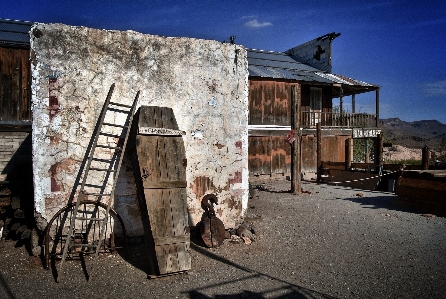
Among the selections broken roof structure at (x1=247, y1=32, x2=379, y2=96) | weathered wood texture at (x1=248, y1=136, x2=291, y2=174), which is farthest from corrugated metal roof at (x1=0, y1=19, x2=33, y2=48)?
weathered wood texture at (x1=248, y1=136, x2=291, y2=174)

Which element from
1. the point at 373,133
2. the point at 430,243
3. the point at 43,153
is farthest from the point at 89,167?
the point at 373,133

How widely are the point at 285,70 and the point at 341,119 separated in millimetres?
4676

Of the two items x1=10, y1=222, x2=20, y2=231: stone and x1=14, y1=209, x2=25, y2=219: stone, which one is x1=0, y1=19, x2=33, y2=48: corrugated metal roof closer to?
x1=14, y1=209, x2=25, y2=219: stone

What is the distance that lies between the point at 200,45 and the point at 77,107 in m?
2.55

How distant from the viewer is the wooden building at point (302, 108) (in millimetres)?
16406

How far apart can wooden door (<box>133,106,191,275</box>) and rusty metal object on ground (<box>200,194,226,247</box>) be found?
1028 mm

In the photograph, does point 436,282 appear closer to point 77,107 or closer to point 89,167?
point 89,167

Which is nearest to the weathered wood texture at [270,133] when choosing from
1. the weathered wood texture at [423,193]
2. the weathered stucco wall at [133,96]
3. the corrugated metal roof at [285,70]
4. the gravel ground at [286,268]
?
the corrugated metal roof at [285,70]

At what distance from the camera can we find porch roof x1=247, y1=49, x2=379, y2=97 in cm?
1723

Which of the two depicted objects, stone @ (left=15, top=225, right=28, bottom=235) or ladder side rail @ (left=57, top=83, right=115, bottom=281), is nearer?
ladder side rail @ (left=57, top=83, right=115, bottom=281)

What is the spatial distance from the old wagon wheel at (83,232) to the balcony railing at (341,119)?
48.0ft

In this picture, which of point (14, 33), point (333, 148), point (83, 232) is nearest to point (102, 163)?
point (83, 232)

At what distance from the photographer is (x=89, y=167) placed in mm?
5016

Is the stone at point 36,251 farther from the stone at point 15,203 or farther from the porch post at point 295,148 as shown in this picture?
the porch post at point 295,148
